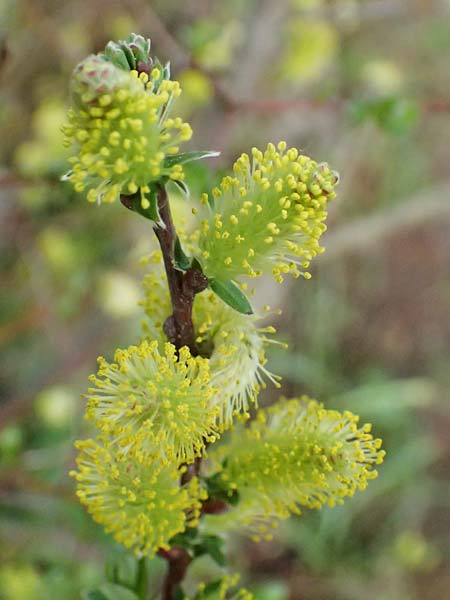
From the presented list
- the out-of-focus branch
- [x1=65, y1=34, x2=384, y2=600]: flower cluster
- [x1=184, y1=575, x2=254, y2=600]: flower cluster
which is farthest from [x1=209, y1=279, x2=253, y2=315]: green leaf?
the out-of-focus branch

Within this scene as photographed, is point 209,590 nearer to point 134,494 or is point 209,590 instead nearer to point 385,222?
point 134,494

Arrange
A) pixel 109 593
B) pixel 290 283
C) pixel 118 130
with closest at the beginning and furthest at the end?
pixel 118 130
pixel 109 593
pixel 290 283

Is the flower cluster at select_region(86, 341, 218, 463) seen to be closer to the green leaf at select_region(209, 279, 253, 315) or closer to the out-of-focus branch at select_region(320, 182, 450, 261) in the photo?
the green leaf at select_region(209, 279, 253, 315)

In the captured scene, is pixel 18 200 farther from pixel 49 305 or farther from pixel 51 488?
pixel 51 488

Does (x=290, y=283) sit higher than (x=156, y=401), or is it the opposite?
(x=290, y=283)

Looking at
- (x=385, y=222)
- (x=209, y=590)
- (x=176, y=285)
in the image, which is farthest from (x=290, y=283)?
(x=176, y=285)

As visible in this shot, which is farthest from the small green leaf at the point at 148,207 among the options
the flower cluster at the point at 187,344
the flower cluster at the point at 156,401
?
the flower cluster at the point at 156,401
